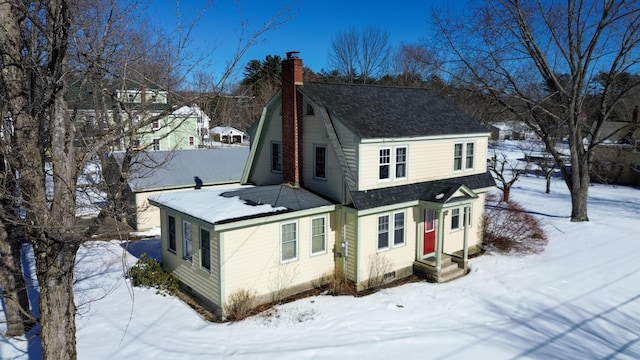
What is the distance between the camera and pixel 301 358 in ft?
34.7

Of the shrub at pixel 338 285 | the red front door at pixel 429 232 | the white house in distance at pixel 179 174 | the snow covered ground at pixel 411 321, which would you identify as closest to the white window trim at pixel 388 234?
the snow covered ground at pixel 411 321

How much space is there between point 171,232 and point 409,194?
8.57 meters

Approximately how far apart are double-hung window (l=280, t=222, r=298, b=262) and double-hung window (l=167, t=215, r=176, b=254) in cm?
407

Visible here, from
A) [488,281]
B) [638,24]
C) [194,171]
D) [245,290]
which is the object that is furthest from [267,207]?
[638,24]

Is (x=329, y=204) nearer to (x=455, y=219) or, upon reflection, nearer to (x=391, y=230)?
(x=391, y=230)

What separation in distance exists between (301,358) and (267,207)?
200 inches

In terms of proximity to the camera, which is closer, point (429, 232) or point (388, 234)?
point (388, 234)

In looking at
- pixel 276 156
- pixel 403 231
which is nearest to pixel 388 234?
pixel 403 231

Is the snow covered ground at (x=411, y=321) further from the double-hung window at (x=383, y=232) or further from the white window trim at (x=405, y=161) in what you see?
the white window trim at (x=405, y=161)

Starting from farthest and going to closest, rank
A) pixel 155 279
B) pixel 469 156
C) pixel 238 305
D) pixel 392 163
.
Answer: pixel 469 156 < pixel 392 163 < pixel 155 279 < pixel 238 305

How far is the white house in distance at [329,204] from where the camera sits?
44.9 ft

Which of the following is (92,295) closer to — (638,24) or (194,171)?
(194,171)

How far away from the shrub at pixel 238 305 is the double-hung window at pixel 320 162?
5019mm

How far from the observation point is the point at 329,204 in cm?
1522
